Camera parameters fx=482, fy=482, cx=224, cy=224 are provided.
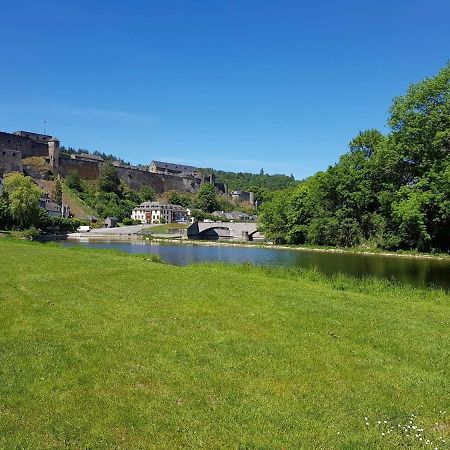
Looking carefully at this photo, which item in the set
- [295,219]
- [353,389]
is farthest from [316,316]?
[295,219]

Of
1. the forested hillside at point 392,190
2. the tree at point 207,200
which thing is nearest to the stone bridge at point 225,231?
the forested hillside at point 392,190

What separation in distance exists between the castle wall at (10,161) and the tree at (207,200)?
51.2 metres

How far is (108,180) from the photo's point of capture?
11562 centimetres

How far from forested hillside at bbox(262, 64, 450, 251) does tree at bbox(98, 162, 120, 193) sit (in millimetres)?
60745

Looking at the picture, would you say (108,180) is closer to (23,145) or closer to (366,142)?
(23,145)

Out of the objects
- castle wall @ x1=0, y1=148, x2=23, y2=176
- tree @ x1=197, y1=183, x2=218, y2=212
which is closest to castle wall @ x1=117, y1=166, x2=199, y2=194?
tree @ x1=197, y1=183, x2=218, y2=212

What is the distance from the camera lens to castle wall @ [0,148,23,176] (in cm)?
9644

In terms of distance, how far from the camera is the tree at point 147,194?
128375 mm

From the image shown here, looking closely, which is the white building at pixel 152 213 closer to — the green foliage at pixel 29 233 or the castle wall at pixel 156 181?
the castle wall at pixel 156 181

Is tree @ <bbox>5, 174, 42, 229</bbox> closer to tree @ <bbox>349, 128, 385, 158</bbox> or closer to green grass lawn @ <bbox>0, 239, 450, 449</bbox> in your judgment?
tree @ <bbox>349, 128, 385, 158</bbox>

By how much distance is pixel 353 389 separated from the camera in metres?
6.11

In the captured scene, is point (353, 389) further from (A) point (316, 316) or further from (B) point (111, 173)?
(B) point (111, 173)

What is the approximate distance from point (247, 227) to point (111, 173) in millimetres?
44968

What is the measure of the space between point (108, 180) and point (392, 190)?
81488 millimetres
